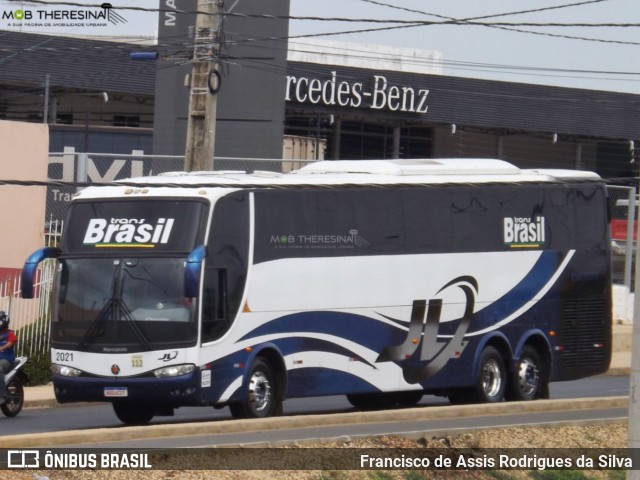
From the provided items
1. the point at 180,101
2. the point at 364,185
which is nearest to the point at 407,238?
the point at 364,185

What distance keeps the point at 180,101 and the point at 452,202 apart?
14722 mm

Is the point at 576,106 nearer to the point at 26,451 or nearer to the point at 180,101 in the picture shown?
the point at 180,101

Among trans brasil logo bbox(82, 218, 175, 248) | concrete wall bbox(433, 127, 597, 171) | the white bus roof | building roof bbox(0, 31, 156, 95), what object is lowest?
trans brasil logo bbox(82, 218, 175, 248)

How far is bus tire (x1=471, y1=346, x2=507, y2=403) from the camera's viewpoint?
67.8 ft

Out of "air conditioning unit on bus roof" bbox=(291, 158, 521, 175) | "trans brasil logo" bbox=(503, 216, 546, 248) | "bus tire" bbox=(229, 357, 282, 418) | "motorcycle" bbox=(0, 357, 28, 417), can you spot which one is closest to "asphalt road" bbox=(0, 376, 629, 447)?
"motorcycle" bbox=(0, 357, 28, 417)

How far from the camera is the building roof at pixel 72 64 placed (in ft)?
144

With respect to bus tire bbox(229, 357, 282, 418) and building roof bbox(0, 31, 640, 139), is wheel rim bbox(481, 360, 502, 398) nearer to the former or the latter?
bus tire bbox(229, 357, 282, 418)

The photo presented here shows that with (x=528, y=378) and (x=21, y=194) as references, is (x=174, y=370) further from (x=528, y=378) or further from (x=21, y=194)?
(x=21, y=194)

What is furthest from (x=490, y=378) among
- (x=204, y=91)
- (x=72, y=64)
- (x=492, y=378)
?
(x=72, y=64)

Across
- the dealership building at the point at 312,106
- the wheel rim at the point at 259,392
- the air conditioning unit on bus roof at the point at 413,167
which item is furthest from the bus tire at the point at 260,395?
the dealership building at the point at 312,106

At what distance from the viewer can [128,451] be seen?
40.5 feet

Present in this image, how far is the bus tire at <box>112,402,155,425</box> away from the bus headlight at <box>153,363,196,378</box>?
1444 mm

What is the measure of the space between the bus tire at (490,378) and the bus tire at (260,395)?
12.6 feet

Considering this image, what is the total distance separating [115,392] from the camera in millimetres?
17047
